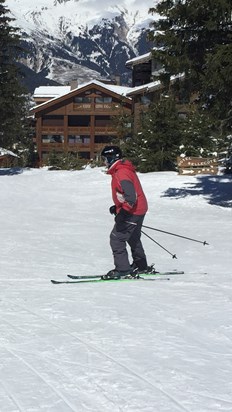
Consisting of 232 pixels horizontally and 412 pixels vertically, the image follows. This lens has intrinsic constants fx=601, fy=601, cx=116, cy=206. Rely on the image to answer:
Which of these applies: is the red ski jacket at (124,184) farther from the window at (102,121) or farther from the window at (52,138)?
the window at (52,138)

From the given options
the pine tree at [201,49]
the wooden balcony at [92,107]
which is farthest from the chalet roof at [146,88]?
the pine tree at [201,49]

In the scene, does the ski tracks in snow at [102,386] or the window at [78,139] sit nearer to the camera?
the ski tracks in snow at [102,386]

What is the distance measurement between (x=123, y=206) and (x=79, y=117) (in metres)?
63.6

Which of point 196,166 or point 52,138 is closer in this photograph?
point 196,166

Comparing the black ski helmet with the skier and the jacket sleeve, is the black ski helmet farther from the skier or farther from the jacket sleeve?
the jacket sleeve

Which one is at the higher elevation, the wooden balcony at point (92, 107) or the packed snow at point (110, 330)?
the wooden balcony at point (92, 107)

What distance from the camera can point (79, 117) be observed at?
70.5 meters

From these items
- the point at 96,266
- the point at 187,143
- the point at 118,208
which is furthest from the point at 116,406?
the point at 187,143

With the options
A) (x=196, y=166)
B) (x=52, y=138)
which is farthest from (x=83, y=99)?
(x=196, y=166)

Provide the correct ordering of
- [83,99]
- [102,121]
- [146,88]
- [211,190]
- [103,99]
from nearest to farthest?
[211,190], [146,88], [83,99], [103,99], [102,121]

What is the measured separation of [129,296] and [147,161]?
2340 centimetres

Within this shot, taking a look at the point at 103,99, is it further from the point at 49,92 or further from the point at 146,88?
the point at 49,92

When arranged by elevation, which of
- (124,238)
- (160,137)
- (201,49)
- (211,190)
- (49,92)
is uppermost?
(49,92)

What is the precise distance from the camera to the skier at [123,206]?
777 centimetres
